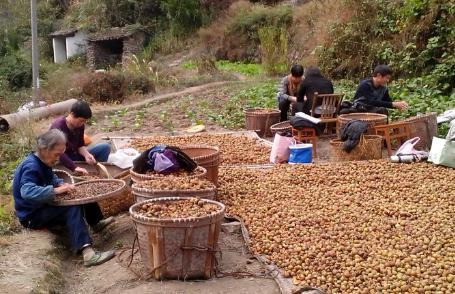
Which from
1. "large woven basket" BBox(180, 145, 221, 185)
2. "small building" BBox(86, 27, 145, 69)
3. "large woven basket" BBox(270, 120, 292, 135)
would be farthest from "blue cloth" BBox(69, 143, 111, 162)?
"small building" BBox(86, 27, 145, 69)

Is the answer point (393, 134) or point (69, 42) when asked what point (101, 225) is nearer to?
point (393, 134)

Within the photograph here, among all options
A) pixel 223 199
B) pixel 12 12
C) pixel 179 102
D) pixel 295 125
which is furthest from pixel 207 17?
pixel 223 199

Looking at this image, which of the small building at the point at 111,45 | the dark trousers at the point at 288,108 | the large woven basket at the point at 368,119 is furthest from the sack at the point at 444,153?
the small building at the point at 111,45

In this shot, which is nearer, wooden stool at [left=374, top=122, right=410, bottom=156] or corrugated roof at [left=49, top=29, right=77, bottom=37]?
wooden stool at [left=374, top=122, right=410, bottom=156]

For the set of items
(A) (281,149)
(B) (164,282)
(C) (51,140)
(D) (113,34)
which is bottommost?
(D) (113,34)

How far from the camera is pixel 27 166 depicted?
4.36 metres

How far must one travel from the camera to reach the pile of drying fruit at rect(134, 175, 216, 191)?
4.24 meters

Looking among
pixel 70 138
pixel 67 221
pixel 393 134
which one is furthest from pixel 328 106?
pixel 67 221

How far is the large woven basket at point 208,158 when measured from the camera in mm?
5168

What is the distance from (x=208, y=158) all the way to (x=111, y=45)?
82.2 feet

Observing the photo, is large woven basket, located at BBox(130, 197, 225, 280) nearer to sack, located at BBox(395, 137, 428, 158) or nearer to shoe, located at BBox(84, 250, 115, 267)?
shoe, located at BBox(84, 250, 115, 267)

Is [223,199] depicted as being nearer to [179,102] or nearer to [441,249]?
[441,249]

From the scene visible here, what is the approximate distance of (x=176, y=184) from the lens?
4281 mm

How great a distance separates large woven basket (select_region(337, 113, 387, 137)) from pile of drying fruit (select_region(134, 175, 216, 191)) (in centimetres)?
330
